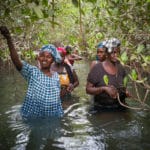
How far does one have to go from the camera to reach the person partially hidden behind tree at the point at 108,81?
6.74 meters

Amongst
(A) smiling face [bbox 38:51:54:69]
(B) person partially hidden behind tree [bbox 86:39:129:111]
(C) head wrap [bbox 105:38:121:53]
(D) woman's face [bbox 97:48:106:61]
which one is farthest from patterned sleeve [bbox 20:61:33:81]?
(D) woman's face [bbox 97:48:106:61]

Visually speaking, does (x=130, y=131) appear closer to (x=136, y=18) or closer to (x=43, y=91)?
(x=43, y=91)

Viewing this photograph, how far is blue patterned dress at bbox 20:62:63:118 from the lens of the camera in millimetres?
6570

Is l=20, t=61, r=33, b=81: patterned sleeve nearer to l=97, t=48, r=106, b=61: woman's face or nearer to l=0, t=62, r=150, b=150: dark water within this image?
l=0, t=62, r=150, b=150: dark water

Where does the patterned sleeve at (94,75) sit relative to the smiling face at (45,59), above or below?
below

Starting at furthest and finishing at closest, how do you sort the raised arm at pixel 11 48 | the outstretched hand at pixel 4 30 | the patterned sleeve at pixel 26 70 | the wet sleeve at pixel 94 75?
the wet sleeve at pixel 94 75 → the patterned sleeve at pixel 26 70 → the raised arm at pixel 11 48 → the outstretched hand at pixel 4 30

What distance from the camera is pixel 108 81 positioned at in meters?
6.82

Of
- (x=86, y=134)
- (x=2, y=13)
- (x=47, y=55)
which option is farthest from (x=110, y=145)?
(x=2, y=13)

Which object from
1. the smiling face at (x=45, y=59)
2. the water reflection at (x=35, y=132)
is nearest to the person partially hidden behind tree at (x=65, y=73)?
the water reflection at (x=35, y=132)

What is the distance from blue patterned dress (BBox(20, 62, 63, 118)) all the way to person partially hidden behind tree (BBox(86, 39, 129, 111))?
0.64 meters

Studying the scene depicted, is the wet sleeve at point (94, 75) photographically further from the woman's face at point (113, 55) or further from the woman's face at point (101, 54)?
the woman's face at point (101, 54)

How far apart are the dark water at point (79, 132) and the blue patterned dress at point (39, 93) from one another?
0.89 ft

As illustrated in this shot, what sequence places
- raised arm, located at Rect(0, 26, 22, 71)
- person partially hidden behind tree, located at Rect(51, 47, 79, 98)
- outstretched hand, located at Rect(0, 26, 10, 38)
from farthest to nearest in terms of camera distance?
1. person partially hidden behind tree, located at Rect(51, 47, 79, 98)
2. raised arm, located at Rect(0, 26, 22, 71)
3. outstretched hand, located at Rect(0, 26, 10, 38)

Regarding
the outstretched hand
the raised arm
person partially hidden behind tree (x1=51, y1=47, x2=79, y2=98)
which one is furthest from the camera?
person partially hidden behind tree (x1=51, y1=47, x2=79, y2=98)
